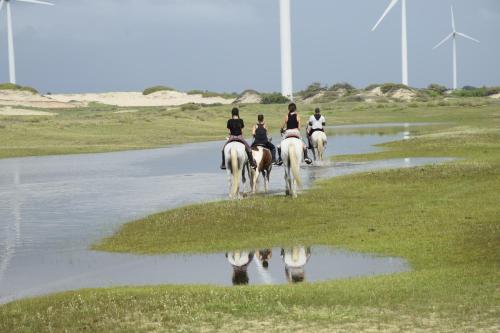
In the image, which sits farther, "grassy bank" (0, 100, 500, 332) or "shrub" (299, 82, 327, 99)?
"shrub" (299, 82, 327, 99)

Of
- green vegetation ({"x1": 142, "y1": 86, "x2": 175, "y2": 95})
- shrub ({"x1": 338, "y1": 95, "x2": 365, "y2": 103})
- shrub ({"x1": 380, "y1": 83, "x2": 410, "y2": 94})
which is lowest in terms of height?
shrub ({"x1": 338, "y1": 95, "x2": 365, "y2": 103})

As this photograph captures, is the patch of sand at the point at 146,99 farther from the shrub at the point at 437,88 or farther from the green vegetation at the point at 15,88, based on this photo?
the shrub at the point at 437,88

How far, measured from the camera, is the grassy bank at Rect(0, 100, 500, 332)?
13.0 meters

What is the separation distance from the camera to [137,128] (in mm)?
85000

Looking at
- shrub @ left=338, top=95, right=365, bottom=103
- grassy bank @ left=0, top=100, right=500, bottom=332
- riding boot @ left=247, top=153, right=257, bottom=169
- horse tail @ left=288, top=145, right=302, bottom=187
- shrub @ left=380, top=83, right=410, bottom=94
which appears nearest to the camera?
grassy bank @ left=0, top=100, right=500, bottom=332

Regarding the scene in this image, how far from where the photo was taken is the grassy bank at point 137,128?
2628 inches

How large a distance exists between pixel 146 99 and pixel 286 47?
68.4m

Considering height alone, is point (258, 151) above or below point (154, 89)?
below

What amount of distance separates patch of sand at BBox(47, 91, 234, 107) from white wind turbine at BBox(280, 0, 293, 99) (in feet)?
161

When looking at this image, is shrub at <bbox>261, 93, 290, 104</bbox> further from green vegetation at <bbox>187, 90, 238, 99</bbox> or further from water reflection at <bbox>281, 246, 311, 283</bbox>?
water reflection at <bbox>281, 246, 311, 283</bbox>

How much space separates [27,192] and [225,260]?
58.3 ft

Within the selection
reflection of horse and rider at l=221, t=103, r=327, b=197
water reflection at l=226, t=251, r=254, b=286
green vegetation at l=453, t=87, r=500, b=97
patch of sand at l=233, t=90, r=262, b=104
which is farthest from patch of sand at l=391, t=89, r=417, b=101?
water reflection at l=226, t=251, r=254, b=286

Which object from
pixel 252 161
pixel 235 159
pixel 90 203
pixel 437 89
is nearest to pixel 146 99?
pixel 437 89

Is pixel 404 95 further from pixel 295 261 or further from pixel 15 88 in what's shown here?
pixel 295 261
